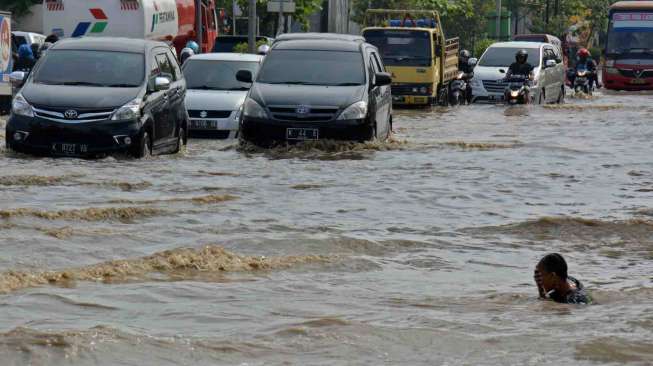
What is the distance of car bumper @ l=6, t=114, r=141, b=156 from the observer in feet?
56.7

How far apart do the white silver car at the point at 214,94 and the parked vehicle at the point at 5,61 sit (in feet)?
18.3

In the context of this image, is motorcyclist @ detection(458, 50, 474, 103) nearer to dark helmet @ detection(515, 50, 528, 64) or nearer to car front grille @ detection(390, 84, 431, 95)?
car front grille @ detection(390, 84, 431, 95)

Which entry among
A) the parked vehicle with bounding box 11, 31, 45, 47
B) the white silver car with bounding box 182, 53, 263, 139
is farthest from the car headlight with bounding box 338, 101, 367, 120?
the parked vehicle with bounding box 11, 31, 45, 47

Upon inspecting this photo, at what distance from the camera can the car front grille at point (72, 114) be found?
1722cm

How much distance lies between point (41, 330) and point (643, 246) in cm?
594

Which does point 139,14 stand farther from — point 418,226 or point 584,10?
point 584,10

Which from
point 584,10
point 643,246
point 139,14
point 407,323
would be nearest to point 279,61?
point 643,246

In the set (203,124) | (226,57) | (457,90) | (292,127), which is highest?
(226,57)

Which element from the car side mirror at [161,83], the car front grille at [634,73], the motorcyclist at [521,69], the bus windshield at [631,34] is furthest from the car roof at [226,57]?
the bus windshield at [631,34]

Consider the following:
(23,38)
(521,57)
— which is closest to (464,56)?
(521,57)

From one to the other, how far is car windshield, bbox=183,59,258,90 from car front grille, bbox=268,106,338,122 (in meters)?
3.97

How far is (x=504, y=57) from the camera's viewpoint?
35750 millimetres

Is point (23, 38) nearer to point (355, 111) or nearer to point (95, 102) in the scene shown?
point (355, 111)

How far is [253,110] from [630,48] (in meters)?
28.9
